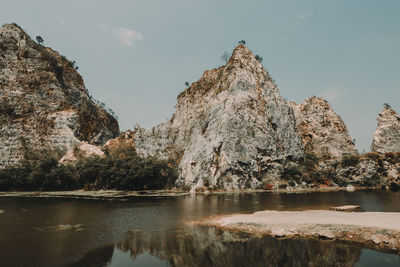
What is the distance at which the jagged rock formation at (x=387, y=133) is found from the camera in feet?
372

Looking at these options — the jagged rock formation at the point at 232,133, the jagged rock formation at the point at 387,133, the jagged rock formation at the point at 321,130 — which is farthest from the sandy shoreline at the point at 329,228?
the jagged rock formation at the point at 387,133

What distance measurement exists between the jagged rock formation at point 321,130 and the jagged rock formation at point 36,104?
100671mm

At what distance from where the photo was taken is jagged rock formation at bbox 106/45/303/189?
7994 centimetres

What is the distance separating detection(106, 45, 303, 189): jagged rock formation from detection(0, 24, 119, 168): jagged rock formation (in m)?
34.3

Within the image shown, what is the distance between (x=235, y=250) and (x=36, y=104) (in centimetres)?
12472

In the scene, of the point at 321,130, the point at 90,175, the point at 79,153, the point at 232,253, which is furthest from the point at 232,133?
the point at 232,253

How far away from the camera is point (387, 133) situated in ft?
381

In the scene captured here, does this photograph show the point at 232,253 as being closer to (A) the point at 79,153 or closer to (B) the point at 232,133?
(B) the point at 232,133

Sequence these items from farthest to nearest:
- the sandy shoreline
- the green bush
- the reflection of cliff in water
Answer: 1. the green bush
2. the sandy shoreline
3. the reflection of cliff in water

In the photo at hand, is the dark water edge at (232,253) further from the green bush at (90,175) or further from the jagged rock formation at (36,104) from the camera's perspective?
the jagged rock formation at (36,104)

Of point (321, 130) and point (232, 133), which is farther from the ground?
point (321, 130)

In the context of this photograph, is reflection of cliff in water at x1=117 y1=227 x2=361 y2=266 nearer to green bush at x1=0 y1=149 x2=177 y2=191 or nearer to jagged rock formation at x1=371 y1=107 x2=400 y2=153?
green bush at x1=0 y1=149 x2=177 y2=191

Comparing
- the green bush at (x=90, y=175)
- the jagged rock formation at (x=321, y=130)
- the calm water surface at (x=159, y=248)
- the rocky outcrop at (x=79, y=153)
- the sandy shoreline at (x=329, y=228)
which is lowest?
the calm water surface at (x=159, y=248)

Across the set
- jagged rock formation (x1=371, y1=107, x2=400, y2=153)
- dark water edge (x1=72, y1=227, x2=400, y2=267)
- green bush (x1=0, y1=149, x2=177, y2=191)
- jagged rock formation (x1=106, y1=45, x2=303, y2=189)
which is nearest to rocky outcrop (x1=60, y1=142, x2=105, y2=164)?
green bush (x1=0, y1=149, x2=177, y2=191)
